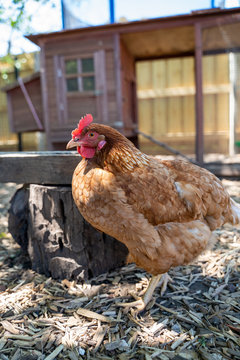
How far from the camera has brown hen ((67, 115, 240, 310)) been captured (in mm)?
1559

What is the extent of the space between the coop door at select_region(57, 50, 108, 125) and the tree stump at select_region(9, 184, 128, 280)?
3.47 metres

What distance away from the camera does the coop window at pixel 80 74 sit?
16.9 feet

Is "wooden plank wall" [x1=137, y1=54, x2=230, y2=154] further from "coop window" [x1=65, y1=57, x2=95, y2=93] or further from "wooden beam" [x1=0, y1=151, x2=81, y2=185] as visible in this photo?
"wooden beam" [x1=0, y1=151, x2=81, y2=185]

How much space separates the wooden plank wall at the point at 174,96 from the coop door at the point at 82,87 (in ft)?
9.46

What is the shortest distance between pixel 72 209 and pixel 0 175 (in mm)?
687

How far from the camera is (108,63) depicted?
16.7 ft

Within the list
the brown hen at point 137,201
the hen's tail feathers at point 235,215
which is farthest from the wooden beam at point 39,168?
the hen's tail feathers at point 235,215

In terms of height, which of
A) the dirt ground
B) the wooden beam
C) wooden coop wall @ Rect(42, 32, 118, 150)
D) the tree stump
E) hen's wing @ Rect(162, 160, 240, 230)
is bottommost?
the dirt ground

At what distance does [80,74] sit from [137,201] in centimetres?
429

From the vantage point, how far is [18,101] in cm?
580

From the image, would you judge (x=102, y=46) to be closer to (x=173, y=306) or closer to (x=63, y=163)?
(x=63, y=163)

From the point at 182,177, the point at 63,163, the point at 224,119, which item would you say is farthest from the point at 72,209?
the point at 224,119

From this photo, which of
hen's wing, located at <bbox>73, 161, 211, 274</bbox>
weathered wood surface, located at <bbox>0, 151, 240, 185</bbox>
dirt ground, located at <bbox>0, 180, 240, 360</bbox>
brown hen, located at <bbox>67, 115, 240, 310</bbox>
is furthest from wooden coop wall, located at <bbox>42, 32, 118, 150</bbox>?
hen's wing, located at <bbox>73, 161, 211, 274</bbox>

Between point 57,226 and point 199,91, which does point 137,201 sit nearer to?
point 57,226
